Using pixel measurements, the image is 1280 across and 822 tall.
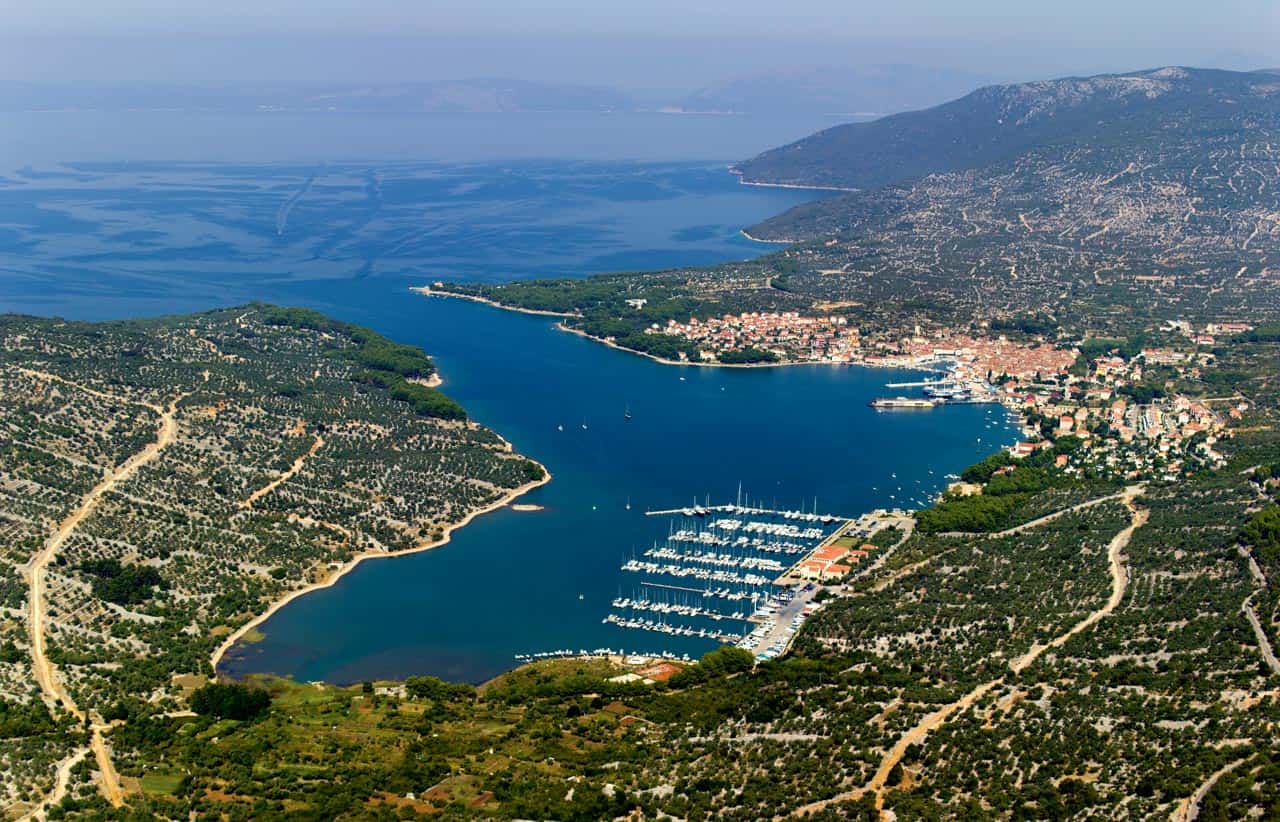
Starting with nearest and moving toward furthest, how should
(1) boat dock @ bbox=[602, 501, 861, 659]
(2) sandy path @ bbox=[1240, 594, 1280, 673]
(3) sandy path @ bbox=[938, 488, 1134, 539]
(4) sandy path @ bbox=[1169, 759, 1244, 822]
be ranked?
(4) sandy path @ bbox=[1169, 759, 1244, 822] < (2) sandy path @ bbox=[1240, 594, 1280, 673] < (1) boat dock @ bbox=[602, 501, 861, 659] < (3) sandy path @ bbox=[938, 488, 1134, 539]

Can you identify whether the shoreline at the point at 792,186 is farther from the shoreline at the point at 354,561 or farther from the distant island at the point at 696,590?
the shoreline at the point at 354,561

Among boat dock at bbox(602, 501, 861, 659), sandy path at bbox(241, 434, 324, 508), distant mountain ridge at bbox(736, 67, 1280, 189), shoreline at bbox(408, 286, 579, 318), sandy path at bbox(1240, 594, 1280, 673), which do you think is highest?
distant mountain ridge at bbox(736, 67, 1280, 189)

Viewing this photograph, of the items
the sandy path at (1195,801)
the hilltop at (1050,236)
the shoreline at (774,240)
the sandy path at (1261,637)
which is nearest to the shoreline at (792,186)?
the hilltop at (1050,236)

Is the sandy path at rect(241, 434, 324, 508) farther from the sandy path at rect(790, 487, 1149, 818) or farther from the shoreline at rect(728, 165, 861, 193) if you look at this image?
the shoreline at rect(728, 165, 861, 193)

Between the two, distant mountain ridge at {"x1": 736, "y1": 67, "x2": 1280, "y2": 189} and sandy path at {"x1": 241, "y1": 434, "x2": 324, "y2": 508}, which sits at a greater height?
distant mountain ridge at {"x1": 736, "y1": 67, "x2": 1280, "y2": 189}

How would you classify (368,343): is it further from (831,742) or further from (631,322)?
(831,742)

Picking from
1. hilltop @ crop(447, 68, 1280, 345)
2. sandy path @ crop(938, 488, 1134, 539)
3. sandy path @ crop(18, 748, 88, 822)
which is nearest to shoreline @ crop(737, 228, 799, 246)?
hilltop @ crop(447, 68, 1280, 345)
